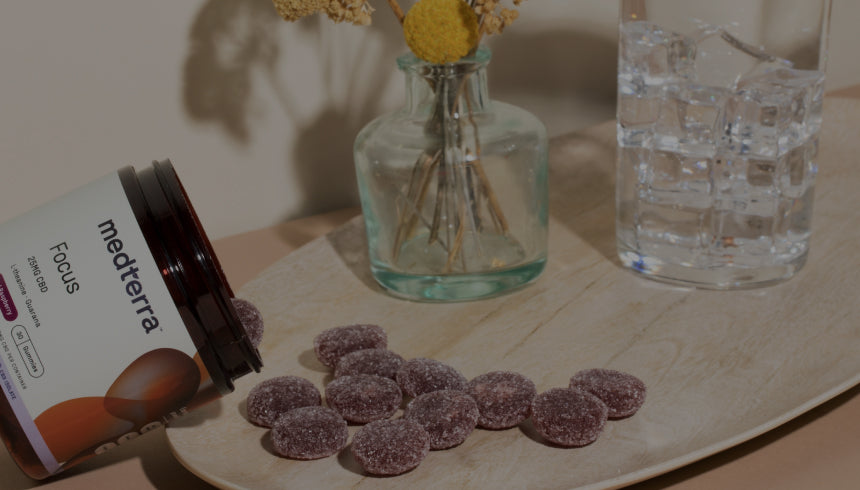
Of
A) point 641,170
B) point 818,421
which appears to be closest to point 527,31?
point 641,170

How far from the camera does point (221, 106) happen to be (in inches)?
30.7

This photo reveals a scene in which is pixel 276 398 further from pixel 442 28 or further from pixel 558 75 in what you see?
pixel 558 75

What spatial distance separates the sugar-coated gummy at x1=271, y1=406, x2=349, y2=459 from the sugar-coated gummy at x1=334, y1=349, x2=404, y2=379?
0.06 meters

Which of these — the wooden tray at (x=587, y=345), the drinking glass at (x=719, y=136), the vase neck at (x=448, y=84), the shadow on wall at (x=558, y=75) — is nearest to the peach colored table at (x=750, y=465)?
the wooden tray at (x=587, y=345)

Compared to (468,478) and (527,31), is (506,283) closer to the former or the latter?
(468,478)

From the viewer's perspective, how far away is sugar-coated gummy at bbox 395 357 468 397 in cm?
52

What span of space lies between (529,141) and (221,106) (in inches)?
10.7

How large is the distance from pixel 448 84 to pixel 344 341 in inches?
7.0

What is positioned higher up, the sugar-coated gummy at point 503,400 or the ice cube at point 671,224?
the ice cube at point 671,224

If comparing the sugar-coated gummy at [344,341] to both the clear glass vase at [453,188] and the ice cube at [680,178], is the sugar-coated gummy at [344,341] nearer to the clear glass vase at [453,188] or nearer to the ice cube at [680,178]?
the clear glass vase at [453,188]

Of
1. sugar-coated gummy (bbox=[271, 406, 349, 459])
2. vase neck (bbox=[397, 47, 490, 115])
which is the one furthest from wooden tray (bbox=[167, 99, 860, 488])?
vase neck (bbox=[397, 47, 490, 115])

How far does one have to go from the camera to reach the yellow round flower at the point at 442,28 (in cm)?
57

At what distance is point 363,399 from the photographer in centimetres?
50

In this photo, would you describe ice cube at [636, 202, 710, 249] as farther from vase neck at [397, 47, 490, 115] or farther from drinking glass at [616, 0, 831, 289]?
vase neck at [397, 47, 490, 115]
